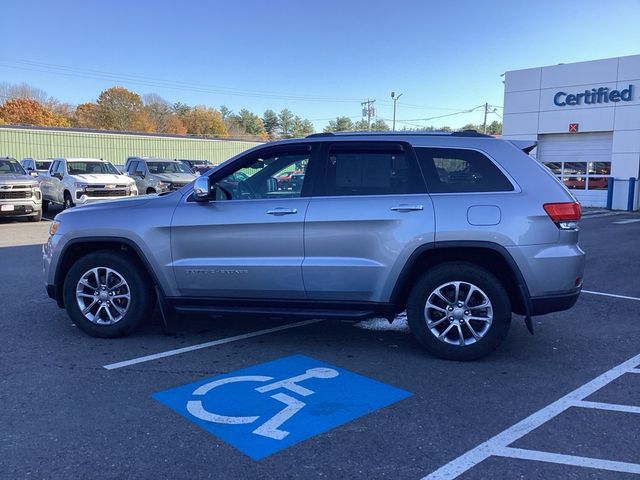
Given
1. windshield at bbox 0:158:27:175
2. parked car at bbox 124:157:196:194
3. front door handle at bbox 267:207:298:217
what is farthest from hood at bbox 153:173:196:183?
front door handle at bbox 267:207:298:217

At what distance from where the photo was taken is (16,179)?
51.9 feet

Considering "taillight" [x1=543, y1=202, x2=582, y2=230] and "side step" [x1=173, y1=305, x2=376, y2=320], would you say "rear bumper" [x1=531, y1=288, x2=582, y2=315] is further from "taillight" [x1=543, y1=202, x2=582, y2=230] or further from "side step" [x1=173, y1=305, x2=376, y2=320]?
"side step" [x1=173, y1=305, x2=376, y2=320]

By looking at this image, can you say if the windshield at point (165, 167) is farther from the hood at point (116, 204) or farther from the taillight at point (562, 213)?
the taillight at point (562, 213)

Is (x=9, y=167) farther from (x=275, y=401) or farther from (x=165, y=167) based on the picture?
(x=275, y=401)

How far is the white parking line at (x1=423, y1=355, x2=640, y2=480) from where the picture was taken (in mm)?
3117

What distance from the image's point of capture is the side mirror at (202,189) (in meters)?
5.00

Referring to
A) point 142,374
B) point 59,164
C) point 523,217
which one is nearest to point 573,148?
point 59,164

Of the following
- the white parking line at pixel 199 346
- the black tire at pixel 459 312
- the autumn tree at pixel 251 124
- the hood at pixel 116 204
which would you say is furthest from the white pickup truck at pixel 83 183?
the autumn tree at pixel 251 124

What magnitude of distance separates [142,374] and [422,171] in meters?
2.92

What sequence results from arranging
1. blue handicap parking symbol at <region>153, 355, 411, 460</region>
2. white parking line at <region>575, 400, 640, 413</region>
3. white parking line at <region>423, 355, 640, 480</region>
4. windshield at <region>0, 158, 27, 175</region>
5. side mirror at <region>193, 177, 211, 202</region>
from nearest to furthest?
white parking line at <region>423, 355, 640, 480</region> → blue handicap parking symbol at <region>153, 355, 411, 460</region> → white parking line at <region>575, 400, 640, 413</region> → side mirror at <region>193, 177, 211, 202</region> → windshield at <region>0, 158, 27, 175</region>

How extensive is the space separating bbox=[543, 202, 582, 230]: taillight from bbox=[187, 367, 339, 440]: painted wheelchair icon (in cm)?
221

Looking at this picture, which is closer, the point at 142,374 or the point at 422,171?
the point at 142,374

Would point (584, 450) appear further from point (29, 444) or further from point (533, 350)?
point (29, 444)

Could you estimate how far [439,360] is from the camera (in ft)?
16.0
